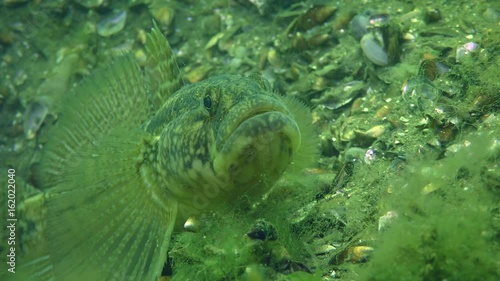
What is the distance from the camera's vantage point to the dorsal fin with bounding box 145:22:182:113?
3891 mm

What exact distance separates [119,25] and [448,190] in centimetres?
605

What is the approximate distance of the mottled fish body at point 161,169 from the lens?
8.20 ft

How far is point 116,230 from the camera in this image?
9.98 feet

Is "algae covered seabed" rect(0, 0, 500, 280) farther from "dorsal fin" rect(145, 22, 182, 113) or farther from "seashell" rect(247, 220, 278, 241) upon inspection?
"dorsal fin" rect(145, 22, 182, 113)

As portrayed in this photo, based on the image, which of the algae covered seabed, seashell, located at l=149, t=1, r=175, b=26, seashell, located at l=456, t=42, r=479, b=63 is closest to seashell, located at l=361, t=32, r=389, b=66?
the algae covered seabed

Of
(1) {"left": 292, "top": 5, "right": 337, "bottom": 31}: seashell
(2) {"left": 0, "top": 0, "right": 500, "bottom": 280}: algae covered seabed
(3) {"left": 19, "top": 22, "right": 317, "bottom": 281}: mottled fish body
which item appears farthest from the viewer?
(1) {"left": 292, "top": 5, "right": 337, "bottom": 31}: seashell

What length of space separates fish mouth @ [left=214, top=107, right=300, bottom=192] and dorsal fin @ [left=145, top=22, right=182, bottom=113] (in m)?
1.62

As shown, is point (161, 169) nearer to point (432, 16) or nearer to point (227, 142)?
point (227, 142)

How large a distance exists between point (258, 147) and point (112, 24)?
17.6 feet

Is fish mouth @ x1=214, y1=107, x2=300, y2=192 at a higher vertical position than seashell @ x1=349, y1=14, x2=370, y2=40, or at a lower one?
higher

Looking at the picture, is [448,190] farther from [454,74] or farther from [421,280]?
[454,74]

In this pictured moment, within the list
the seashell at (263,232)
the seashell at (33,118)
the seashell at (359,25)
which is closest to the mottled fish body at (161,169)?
the seashell at (263,232)

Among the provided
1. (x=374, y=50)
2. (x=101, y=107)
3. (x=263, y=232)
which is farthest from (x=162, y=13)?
(x=263, y=232)

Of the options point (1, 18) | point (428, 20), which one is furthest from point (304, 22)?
point (1, 18)
